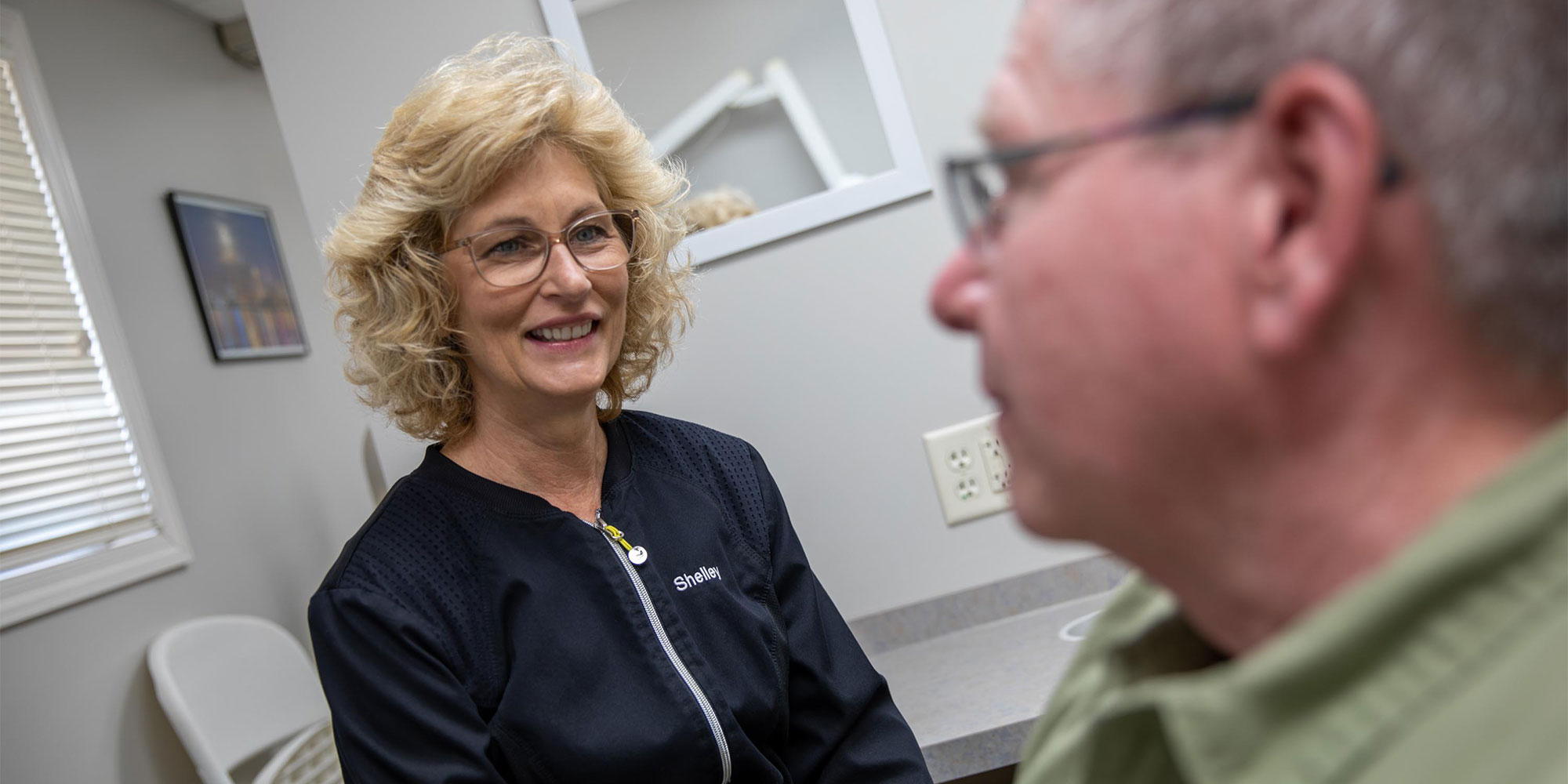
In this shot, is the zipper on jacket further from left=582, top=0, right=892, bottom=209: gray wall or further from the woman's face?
left=582, top=0, right=892, bottom=209: gray wall

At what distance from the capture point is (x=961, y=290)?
1.74 ft

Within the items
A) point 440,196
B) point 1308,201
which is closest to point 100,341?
point 440,196

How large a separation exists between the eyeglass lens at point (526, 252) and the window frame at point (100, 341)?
2.03m

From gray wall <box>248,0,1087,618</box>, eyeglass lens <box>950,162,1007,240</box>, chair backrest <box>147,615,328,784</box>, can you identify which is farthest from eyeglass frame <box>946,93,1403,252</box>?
chair backrest <box>147,615,328,784</box>

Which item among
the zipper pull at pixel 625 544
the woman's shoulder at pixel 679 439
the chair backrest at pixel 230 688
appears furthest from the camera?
the chair backrest at pixel 230 688

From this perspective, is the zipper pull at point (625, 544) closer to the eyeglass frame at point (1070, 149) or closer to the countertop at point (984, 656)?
the countertop at point (984, 656)

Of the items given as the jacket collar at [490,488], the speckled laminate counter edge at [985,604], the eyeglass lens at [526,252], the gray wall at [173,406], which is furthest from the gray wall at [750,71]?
the gray wall at [173,406]

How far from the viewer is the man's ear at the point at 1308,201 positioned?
0.40m

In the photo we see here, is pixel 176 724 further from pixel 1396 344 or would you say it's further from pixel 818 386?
pixel 1396 344

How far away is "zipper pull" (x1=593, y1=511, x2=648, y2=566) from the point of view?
1.37 meters

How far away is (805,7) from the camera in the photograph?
5.69 ft

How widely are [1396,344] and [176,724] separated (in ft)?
8.83

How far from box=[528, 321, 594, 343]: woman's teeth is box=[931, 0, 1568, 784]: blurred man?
1018 millimetres

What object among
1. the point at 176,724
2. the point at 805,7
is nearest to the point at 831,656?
the point at 805,7
